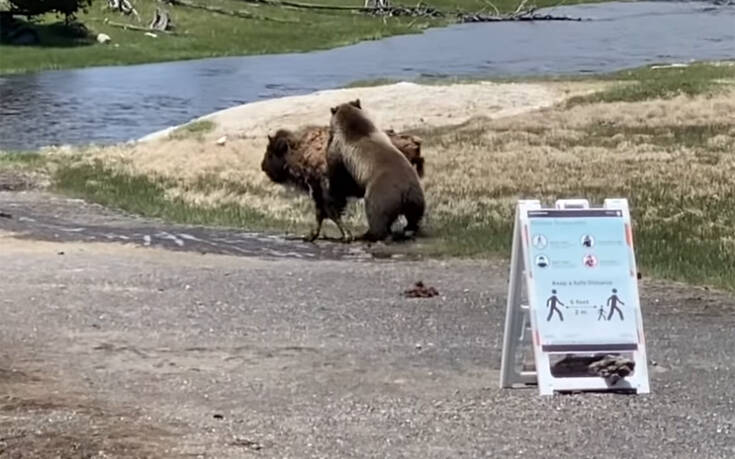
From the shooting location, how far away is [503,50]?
2280 inches

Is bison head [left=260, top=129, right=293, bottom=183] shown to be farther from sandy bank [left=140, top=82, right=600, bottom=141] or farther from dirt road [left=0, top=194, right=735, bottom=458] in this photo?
sandy bank [left=140, top=82, right=600, bottom=141]

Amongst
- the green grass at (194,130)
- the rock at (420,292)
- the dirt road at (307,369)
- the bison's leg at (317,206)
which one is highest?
the dirt road at (307,369)

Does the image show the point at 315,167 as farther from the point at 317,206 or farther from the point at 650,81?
the point at 650,81

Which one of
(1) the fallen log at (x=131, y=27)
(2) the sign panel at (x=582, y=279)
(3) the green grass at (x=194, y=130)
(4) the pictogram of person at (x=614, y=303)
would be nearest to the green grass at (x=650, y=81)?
(3) the green grass at (x=194, y=130)

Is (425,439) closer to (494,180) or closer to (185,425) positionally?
(185,425)

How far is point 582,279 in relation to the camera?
278 inches

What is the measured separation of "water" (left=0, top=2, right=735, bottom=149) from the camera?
33500 millimetres

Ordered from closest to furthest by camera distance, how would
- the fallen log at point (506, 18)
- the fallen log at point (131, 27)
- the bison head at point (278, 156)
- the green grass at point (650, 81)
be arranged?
the bison head at point (278, 156) < the green grass at point (650, 81) < the fallen log at point (131, 27) < the fallen log at point (506, 18)

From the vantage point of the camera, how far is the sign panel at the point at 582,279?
6.98m

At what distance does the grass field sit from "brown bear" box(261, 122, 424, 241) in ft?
110

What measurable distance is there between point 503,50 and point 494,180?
40.0 m

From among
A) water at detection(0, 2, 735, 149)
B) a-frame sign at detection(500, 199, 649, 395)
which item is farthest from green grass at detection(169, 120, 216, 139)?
a-frame sign at detection(500, 199, 649, 395)

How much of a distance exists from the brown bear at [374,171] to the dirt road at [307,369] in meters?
1.39

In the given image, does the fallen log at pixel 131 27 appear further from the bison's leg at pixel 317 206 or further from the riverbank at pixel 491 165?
the bison's leg at pixel 317 206
